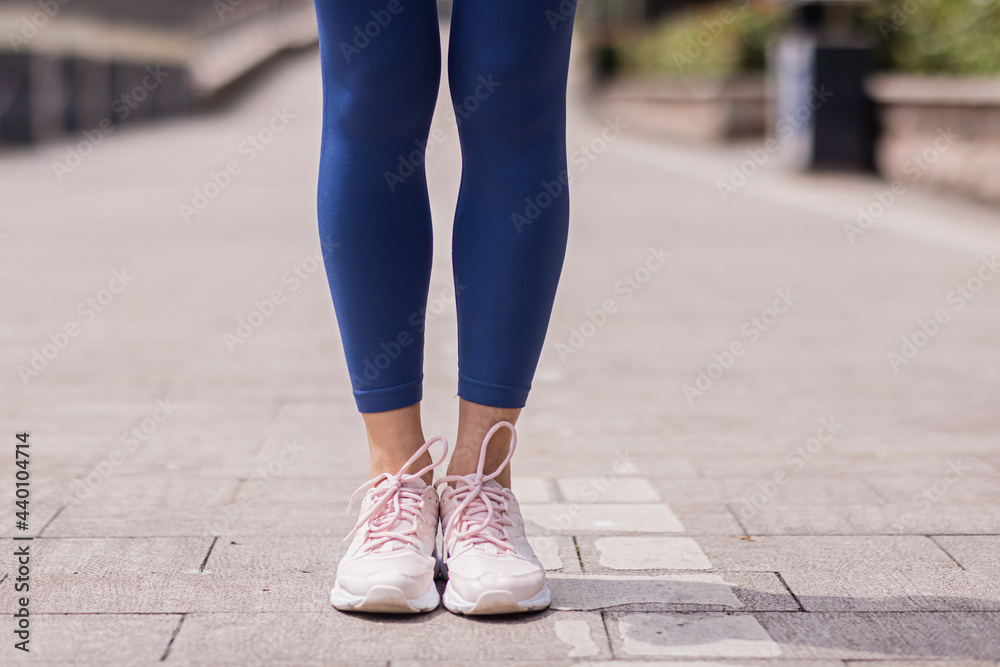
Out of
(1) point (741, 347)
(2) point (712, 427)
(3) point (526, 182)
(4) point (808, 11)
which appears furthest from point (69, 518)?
(4) point (808, 11)

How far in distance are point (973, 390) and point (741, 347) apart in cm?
78

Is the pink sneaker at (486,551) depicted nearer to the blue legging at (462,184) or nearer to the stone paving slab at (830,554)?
the blue legging at (462,184)

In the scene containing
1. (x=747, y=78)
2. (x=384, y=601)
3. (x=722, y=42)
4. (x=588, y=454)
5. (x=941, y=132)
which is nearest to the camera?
(x=384, y=601)

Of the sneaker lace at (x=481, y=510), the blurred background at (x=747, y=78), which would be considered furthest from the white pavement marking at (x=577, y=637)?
the blurred background at (x=747, y=78)

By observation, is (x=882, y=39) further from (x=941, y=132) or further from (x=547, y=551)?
(x=547, y=551)

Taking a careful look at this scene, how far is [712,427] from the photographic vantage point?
284cm

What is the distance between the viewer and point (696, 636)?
1576mm

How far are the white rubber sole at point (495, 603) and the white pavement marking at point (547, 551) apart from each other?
18cm

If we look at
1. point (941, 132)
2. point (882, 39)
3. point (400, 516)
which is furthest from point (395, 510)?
point (882, 39)

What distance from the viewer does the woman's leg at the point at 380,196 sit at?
1674 millimetres

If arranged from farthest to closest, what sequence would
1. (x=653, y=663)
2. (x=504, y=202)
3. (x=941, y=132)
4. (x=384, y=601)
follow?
(x=941, y=132) < (x=504, y=202) < (x=384, y=601) < (x=653, y=663)

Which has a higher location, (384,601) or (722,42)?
(722,42)

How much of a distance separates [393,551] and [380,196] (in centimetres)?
52

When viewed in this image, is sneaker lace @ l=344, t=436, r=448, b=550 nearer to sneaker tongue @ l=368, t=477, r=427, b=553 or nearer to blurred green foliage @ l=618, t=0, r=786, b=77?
sneaker tongue @ l=368, t=477, r=427, b=553
